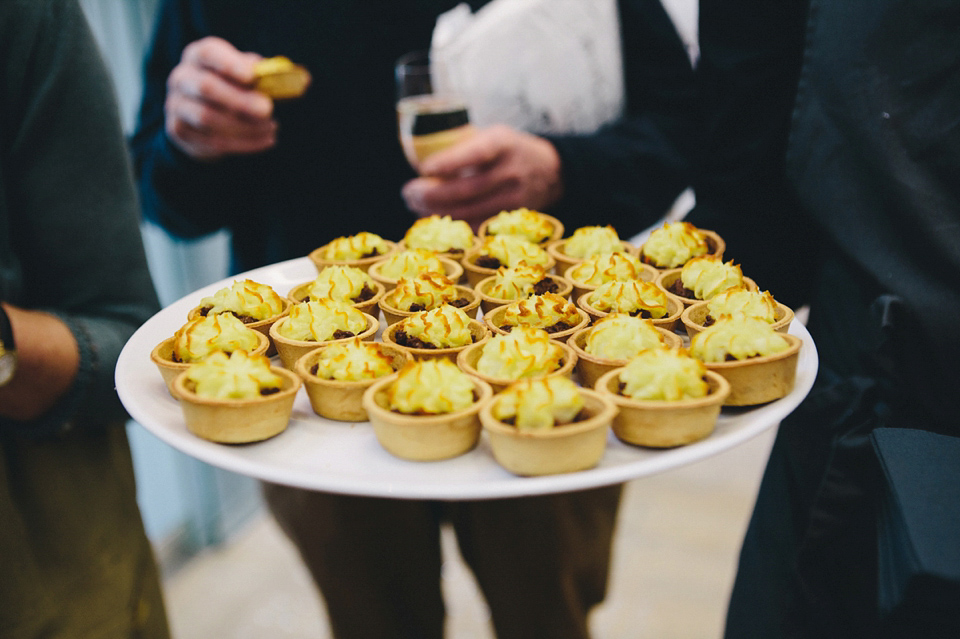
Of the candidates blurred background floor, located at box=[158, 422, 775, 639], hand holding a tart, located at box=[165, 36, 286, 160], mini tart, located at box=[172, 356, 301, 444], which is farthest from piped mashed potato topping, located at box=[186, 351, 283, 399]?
blurred background floor, located at box=[158, 422, 775, 639]

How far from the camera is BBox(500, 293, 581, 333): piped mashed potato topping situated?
62.1 inches

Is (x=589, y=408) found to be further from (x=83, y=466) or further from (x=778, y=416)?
(x=83, y=466)

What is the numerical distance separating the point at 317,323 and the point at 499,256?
60 centimetres

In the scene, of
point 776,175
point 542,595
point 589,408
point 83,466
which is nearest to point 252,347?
point 83,466

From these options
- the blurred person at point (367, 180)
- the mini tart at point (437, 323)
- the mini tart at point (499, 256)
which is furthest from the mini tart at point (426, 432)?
the blurred person at point (367, 180)

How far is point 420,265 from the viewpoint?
187 centimetres

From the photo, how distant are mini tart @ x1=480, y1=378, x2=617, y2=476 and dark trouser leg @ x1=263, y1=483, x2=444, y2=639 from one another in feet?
3.22

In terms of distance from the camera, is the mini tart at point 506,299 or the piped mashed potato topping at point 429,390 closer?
the piped mashed potato topping at point 429,390

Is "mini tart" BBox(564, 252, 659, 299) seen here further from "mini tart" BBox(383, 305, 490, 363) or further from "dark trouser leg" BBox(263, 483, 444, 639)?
"dark trouser leg" BBox(263, 483, 444, 639)

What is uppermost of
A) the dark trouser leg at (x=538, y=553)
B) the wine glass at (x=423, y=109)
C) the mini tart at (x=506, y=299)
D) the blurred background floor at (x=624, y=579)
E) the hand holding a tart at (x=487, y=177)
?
the wine glass at (x=423, y=109)

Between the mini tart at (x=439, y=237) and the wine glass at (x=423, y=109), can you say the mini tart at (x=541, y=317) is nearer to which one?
the mini tart at (x=439, y=237)

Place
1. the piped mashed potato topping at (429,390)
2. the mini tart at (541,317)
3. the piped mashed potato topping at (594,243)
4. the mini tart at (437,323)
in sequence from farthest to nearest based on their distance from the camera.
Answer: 1. the piped mashed potato topping at (594,243)
2. the mini tart at (541,317)
3. the mini tart at (437,323)
4. the piped mashed potato topping at (429,390)

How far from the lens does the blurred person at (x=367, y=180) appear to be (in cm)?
205

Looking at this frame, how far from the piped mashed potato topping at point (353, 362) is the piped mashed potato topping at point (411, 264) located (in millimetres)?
448
